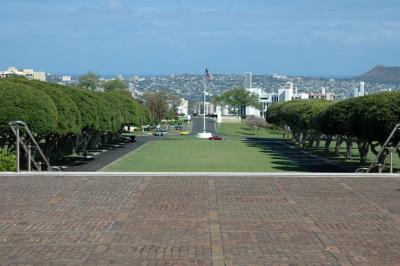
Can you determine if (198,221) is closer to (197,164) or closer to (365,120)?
(365,120)

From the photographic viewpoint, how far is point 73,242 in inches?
427

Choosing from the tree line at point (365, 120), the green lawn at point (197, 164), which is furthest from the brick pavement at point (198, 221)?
the green lawn at point (197, 164)

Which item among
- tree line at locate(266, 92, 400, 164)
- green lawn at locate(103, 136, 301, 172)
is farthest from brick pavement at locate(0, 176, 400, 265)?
green lawn at locate(103, 136, 301, 172)

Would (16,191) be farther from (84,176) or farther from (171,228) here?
(171,228)

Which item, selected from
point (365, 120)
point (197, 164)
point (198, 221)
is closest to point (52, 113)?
point (197, 164)

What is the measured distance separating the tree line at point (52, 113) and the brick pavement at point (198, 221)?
13.6 meters

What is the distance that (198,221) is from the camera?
12938mm

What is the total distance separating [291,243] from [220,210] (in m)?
3.55

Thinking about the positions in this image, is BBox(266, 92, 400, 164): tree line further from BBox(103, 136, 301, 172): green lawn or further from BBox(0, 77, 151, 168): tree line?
BBox(0, 77, 151, 168): tree line

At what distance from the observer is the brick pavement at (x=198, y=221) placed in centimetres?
1000

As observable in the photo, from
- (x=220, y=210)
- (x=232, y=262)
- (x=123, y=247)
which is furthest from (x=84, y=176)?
(x=232, y=262)

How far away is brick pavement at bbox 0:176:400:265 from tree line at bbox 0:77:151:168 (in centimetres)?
1363

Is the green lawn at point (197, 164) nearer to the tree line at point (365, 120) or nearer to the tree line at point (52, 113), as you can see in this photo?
the tree line at point (52, 113)

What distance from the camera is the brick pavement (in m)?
10.0
